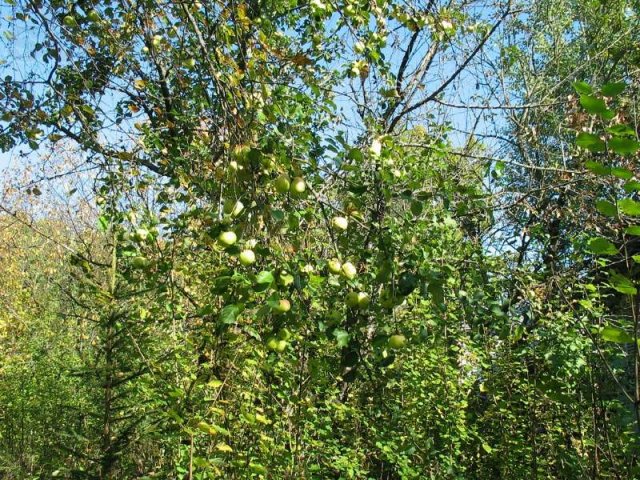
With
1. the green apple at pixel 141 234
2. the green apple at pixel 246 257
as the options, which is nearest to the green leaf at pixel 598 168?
the green apple at pixel 246 257

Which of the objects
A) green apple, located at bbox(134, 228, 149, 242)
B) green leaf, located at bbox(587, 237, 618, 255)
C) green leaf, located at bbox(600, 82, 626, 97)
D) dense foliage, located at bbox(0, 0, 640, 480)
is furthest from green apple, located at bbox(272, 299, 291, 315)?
green apple, located at bbox(134, 228, 149, 242)

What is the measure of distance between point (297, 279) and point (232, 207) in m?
0.26

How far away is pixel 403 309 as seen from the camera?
13.0ft

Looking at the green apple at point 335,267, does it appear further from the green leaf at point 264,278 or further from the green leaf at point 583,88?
the green leaf at point 583,88

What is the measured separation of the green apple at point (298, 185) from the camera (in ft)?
4.44

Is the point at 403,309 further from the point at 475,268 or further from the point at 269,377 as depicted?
the point at 475,268

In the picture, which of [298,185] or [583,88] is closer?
[583,88]

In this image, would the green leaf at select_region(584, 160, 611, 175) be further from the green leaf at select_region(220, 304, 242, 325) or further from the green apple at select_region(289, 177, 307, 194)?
the green leaf at select_region(220, 304, 242, 325)

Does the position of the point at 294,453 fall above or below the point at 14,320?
below

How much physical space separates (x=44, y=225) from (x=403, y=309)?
6.22 meters

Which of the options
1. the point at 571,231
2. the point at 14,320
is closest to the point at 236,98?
the point at 571,231

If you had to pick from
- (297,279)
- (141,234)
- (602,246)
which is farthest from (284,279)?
(141,234)

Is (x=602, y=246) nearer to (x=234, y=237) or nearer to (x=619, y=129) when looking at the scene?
(x=619, y=129)

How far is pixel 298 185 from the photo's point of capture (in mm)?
1355
